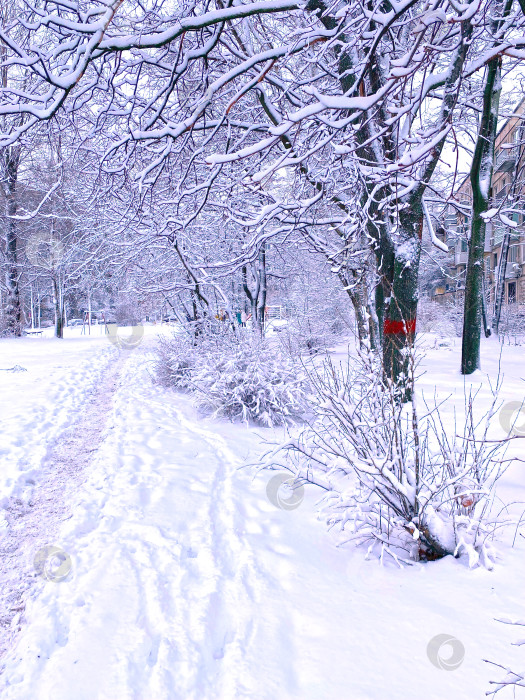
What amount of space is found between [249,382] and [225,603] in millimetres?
4354

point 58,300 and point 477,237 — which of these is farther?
point 58,300

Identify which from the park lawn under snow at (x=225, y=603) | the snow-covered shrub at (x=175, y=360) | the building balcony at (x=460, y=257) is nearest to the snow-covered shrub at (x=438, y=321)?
the building balcony at (x=460, y=257)

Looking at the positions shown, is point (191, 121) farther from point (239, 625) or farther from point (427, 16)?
point (239, 625)

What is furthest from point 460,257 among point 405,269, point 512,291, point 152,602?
point 152,602

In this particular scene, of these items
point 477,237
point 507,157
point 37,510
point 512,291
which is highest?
point 507,157

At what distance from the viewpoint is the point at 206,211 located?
34.1 ft

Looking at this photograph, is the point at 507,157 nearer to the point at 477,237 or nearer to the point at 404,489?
the point at 477,237

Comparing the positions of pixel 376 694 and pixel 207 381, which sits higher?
pixel 207 381

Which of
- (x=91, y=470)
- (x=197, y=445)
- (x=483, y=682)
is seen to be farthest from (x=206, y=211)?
(x=483, y=682)

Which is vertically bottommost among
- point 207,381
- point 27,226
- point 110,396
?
point 110,396

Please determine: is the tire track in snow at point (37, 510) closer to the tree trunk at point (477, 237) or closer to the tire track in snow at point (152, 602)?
the tire track in snow at point (152, 602)

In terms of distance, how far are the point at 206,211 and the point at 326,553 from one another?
28.8 ft

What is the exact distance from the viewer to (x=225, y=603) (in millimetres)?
2582

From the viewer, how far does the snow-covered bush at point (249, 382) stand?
6621mm
